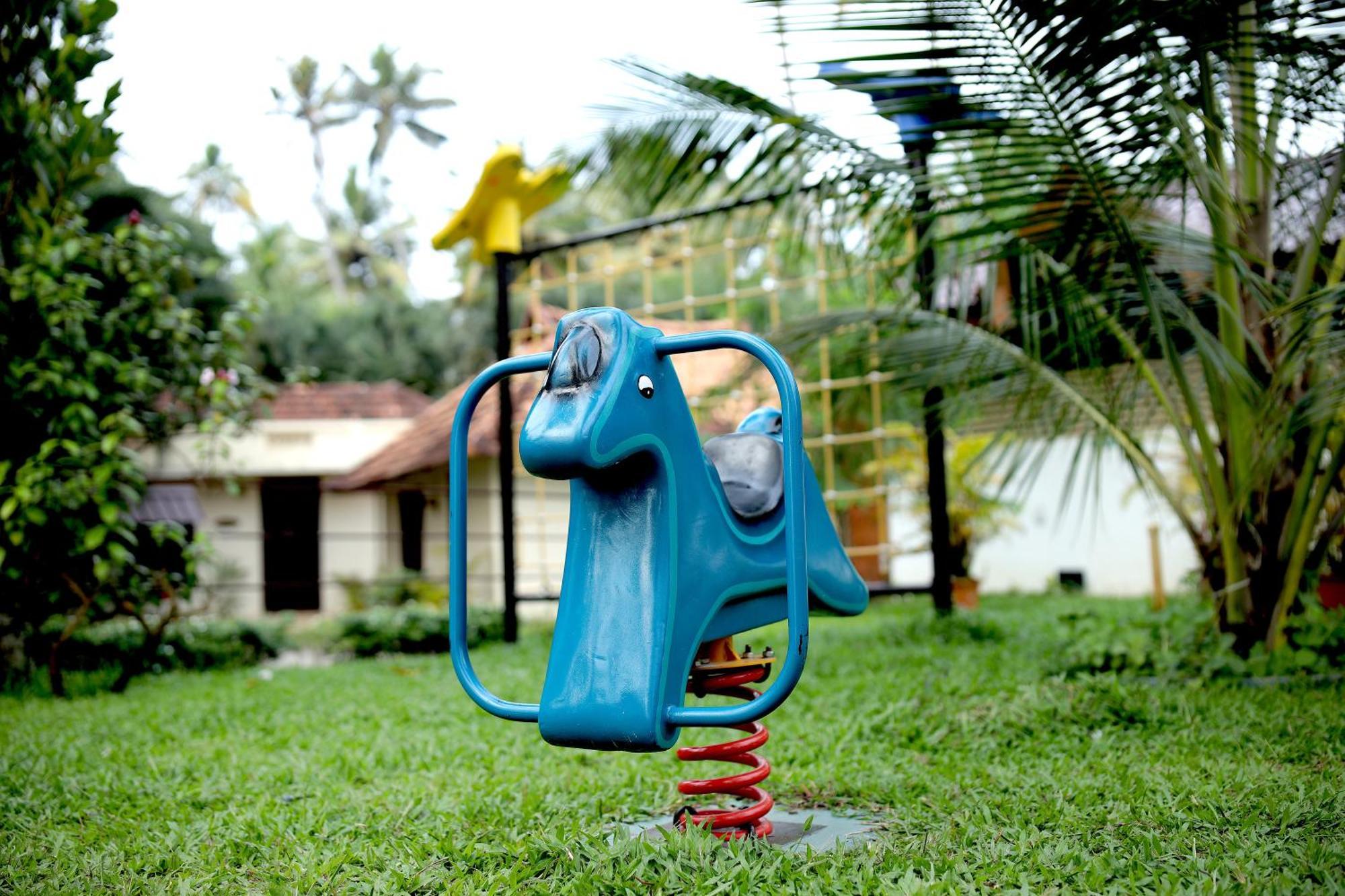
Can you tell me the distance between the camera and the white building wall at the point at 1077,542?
39.7ft

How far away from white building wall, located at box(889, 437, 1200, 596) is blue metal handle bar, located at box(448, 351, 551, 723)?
917 cm

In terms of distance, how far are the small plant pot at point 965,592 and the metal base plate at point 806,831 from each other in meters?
7.11

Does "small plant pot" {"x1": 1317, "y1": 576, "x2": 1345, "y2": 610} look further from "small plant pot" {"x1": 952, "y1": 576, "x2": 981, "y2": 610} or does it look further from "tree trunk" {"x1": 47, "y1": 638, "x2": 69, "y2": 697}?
"tree trunk" {"x1": 47, "y1": 638, "x2": 69, "y2": 697}

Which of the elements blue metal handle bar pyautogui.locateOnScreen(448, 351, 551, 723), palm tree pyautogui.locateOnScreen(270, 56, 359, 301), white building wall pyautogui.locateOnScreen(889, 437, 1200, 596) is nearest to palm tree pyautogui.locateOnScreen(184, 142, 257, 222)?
palm tree pyautogui.locateOnScreen(270, 56, 359, 301)

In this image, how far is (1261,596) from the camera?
4.21 meters

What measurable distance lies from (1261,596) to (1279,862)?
2.35m

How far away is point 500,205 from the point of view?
23.4 ft

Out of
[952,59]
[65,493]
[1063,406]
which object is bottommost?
[65,493]

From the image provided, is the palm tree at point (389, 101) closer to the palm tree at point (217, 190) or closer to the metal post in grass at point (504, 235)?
the palm tree at point (217, 190)

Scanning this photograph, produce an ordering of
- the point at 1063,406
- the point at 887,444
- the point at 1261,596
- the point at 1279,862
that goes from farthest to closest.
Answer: the point at 887,444 → the point at 1063,406 → the point at 1261,596 → the point at 1279,862

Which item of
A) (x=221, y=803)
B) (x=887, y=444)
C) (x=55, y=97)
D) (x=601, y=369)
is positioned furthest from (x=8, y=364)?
(x=887, y=444)

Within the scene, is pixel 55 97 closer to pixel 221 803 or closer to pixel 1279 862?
pixel 221 803

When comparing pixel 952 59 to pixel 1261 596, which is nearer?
pixel 952 59

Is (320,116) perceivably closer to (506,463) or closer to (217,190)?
(217,190)
